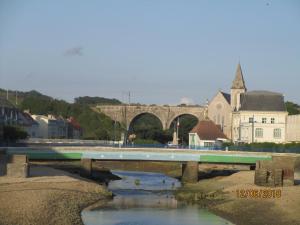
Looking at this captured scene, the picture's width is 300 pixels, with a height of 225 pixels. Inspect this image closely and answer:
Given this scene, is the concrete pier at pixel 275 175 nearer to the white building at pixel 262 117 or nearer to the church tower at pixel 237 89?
the white building at pixel 262 117

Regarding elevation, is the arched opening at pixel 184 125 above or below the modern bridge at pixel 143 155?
above

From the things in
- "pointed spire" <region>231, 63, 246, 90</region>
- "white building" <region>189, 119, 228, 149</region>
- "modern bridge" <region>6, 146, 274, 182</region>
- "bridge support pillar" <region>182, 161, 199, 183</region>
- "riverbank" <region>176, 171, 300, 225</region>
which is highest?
"pointed spire" <region>231, 63, 246, 90</region>

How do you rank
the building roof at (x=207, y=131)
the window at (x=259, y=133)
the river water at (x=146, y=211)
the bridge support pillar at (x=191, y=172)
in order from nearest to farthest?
1. the river water at (x=146, y=211)
2. the bridge support pillar at (x=191, y=172)
3. the building roof at (x=207, y=131)
4. the window at (x=259, y=133)

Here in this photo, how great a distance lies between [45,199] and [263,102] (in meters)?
69.0

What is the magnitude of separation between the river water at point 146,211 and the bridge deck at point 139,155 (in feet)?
33.4

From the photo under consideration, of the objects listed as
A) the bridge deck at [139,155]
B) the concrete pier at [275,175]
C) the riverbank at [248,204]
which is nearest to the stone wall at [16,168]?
the riverbank at [248,204]

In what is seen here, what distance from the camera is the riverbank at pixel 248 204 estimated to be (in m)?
33.0

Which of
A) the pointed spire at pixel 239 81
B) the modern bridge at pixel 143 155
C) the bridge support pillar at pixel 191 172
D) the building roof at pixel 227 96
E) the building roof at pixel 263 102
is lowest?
the bridge support pillar at pixel 191 172

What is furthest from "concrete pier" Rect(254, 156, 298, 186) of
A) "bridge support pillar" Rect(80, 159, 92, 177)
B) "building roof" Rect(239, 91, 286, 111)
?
"building roof" Rect(239, 91, 286, 111)

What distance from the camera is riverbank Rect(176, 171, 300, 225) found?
108 feet

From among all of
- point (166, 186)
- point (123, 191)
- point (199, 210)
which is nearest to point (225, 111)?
point (166, 186)

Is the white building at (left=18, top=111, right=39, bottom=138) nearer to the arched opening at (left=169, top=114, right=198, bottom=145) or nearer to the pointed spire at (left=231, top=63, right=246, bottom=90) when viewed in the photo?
the arched opening at (left=169, top=114, right=198, bottom=145)

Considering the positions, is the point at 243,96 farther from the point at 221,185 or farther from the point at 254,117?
the point at 221,185

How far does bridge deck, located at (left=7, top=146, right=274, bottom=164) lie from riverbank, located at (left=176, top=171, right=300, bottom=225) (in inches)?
401
